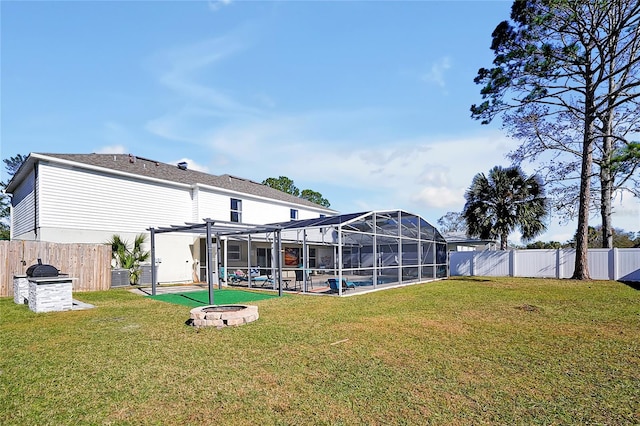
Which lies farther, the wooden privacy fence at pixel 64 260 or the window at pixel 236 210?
the window at pixel 236 210

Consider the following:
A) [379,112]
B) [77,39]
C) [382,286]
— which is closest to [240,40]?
[77,39]

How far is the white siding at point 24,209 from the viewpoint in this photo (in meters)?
15.0

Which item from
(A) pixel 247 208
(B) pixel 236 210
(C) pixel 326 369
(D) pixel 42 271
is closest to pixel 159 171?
(B) pixel 236 210

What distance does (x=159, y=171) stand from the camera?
742 inches

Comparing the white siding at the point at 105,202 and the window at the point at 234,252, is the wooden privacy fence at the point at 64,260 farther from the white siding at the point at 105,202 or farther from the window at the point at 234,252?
the window at the point at 234,252

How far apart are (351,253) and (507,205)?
10.4m

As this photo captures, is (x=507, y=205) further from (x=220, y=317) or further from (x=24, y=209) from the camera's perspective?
(x=24, y=209)

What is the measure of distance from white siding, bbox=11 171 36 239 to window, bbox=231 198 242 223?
29.5ft

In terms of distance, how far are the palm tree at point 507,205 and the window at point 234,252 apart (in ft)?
44.8

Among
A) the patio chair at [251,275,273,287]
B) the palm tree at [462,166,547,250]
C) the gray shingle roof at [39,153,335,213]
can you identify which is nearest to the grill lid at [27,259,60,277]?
the gray shingle roof at [39,153,335,213]

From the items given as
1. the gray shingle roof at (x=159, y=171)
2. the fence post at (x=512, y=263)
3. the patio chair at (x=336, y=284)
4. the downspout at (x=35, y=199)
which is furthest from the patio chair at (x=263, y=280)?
the fence post at (x=512, y=263)

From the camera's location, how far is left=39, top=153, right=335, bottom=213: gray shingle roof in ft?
52.5

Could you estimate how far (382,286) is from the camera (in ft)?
49.3

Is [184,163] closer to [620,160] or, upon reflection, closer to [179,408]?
[179,408]
